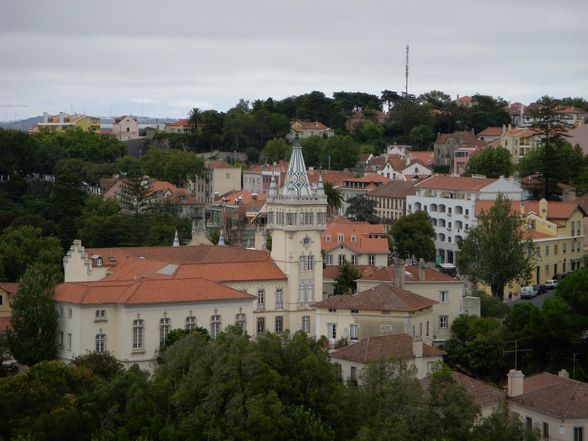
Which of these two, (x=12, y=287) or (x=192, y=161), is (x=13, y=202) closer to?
(x=192, y=161)

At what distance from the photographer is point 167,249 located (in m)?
77.3

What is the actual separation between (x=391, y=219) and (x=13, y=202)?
114 feet

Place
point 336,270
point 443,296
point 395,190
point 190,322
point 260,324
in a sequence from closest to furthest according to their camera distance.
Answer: point 190,322 → point 260,324 → point 443,296 → point 336,270 → point 395,190

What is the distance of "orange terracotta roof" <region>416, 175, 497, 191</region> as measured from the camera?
10350 cm

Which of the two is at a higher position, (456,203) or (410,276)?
(456,203)

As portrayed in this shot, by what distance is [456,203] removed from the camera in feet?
338

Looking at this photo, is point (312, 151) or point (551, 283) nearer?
point (551, 283)

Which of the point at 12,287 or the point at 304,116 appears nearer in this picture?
the point at 12,287

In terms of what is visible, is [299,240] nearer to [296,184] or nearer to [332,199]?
[296,184]

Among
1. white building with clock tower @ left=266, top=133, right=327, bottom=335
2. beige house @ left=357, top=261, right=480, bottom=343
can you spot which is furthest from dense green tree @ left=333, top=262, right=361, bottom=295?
white building with clock tower @ left=266, top=133, right=327, bottom=335

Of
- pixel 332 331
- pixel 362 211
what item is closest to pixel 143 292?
pixel 332 331

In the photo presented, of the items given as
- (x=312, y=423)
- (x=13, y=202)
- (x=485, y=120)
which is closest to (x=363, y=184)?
(x=13, y=202)

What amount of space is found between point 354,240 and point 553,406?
129ft

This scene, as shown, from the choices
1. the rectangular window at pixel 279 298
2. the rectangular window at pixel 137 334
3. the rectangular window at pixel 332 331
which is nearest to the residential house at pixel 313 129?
the rectangular window at pixel 279 298
